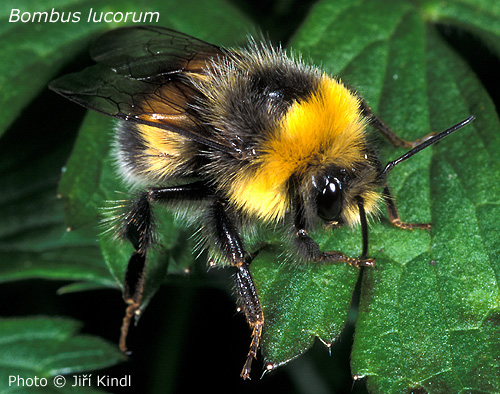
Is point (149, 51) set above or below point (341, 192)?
above

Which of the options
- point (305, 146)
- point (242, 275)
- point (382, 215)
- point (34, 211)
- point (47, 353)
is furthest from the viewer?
point (34, 211)

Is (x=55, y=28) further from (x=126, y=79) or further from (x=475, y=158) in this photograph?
(x=475, y=158)

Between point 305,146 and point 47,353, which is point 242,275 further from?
point 47,353

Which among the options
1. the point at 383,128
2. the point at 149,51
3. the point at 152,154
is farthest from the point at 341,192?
the point at 149,51

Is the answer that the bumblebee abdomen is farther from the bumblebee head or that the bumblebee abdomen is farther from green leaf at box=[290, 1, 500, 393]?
green leaf at box=[290, 1, 500, 393]

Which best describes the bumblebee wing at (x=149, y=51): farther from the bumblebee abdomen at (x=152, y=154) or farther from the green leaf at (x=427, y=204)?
the green leaf at (x=427, y=204)

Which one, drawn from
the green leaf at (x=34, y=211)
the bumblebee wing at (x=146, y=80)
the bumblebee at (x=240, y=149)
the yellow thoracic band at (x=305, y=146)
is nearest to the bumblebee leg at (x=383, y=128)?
the bumblebee at (x=240, y=149)

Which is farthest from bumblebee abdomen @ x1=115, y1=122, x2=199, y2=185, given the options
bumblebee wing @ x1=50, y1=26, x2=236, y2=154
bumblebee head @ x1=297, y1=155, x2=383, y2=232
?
bumblebee head @ x1=297, y1=155, x2=383, y2=232
